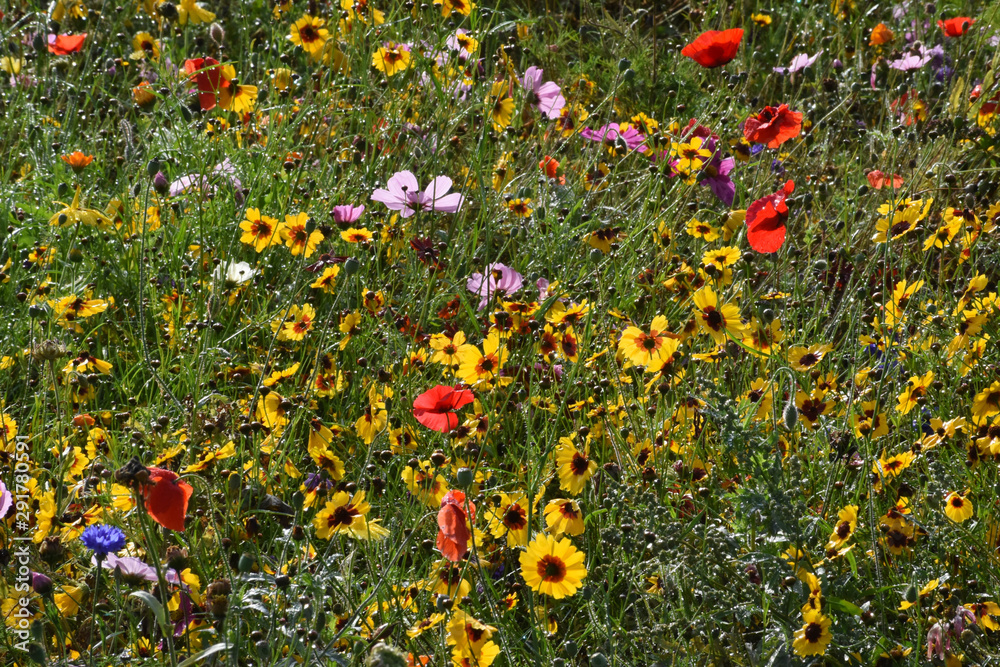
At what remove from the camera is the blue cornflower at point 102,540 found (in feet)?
3.26

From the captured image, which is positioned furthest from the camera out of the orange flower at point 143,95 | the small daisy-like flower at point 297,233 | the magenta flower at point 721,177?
the orange flower at point 143,95

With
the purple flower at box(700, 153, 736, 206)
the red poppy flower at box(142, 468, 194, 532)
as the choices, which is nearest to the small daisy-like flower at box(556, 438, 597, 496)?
the red poppy flower at box(142, 468, 194, 532)

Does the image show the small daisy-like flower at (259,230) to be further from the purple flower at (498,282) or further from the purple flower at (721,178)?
the purple flower at (721,178)

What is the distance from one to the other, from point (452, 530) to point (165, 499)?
1.15 ft

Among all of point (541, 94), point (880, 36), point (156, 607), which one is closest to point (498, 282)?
point (541, 94)

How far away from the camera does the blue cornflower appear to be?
99 centimetres

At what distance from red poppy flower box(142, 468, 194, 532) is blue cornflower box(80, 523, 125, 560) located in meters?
0.05

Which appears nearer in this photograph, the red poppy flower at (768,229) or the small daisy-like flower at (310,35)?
the red poppy flower at (768,229)

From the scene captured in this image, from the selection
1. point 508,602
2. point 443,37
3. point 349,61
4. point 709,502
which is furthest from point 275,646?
point 443,37

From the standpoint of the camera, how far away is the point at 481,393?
5.85 feet

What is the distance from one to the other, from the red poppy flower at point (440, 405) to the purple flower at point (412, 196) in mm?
721

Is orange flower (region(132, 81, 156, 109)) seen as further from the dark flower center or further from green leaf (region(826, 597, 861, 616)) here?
green leaf (region(826, 597, 861, 616))

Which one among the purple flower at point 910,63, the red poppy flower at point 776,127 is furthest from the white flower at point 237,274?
the purple flower at point 910,63

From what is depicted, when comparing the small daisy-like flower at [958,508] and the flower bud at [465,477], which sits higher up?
the flower bud at [465,477]
